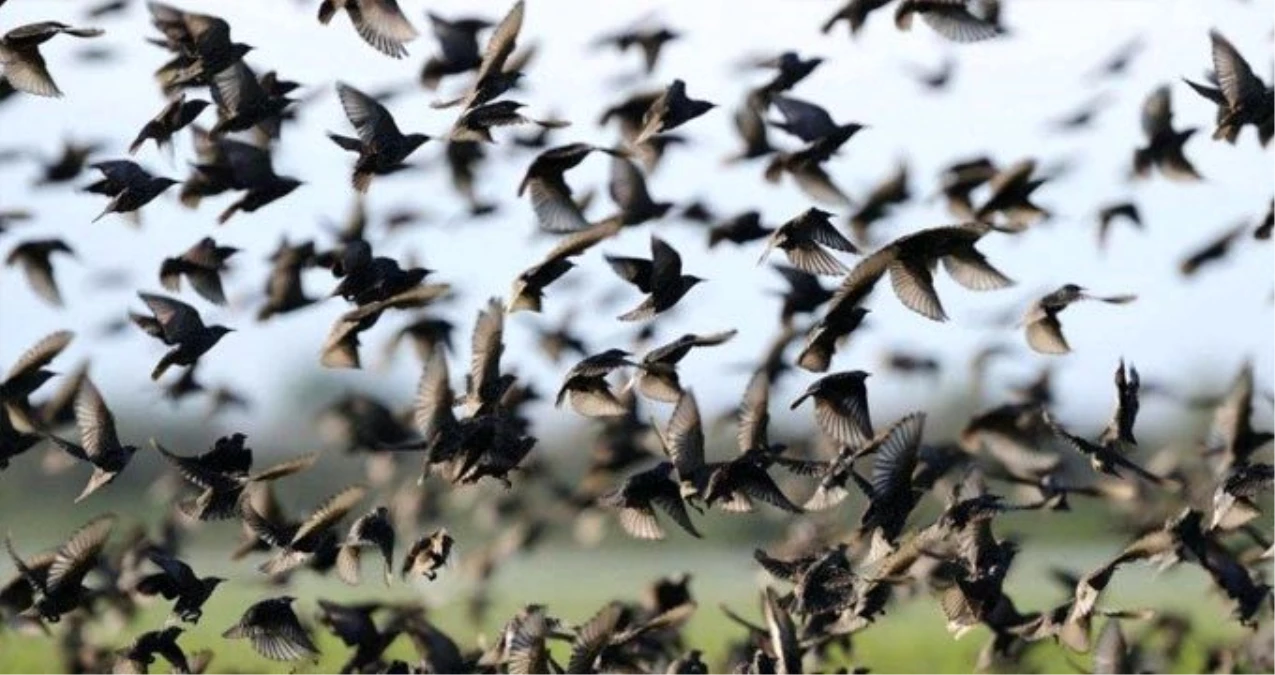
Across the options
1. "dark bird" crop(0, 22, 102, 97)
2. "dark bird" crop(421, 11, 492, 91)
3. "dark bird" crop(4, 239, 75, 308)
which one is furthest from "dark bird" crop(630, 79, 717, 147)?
"dark bird" crop(4, 239, 75, 308)

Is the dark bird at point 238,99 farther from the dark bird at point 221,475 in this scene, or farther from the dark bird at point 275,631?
the dark bird at point 275,631

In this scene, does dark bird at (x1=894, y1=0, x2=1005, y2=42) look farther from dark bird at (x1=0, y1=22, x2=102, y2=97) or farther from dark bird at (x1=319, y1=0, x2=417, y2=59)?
dark bird at (x1=0, y1=22, x2=102, y2=97)

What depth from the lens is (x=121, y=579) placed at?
32.9 feet

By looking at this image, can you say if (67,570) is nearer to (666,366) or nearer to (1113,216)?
(666,366)

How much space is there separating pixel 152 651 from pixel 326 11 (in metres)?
2.40

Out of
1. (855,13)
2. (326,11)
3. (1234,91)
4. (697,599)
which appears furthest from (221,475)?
(697,599)

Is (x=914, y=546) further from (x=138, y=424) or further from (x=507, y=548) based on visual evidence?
(x=138, y=424)

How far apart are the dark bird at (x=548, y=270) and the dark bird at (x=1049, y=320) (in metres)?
1.66

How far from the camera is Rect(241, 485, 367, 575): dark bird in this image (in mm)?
7863

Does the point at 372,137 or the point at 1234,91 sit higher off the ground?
the point at 1234,91

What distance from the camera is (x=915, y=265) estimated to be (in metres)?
8.08

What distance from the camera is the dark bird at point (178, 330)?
8359 millimetres

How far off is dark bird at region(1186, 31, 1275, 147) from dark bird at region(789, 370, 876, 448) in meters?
1.77

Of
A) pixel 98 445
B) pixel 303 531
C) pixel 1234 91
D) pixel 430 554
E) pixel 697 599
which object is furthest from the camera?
pixel 697 599
